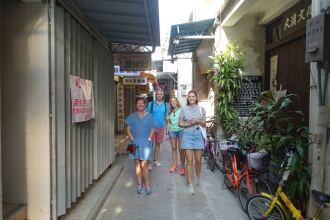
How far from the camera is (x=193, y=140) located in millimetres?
7148

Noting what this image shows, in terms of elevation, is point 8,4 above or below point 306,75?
above

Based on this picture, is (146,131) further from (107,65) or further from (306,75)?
(306,75)

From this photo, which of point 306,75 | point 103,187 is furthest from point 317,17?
point 103,187

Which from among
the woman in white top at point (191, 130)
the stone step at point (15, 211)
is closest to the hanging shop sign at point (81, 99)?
the stone step at point (15, 211)

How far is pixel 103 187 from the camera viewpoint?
712cm

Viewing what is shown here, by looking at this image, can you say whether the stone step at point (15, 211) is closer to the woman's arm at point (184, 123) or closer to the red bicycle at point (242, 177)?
the red bicycle at point (242, 177)

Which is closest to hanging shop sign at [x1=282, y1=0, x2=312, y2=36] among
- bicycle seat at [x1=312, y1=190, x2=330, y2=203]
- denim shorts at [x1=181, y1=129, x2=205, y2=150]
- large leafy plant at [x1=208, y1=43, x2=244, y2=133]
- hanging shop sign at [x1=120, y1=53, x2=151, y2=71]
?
large leafy plant at [x1=208, y1=43, x2=244, y2=133]

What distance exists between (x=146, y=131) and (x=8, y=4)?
3.33m

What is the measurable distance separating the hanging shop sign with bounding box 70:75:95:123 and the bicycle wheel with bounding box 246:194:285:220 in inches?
110

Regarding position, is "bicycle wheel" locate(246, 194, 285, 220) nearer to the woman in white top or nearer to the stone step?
the woman in white top

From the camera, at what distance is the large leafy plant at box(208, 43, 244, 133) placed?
30.4 ft

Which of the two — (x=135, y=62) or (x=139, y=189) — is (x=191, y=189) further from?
(x=135, y=62)

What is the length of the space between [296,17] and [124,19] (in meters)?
3.27

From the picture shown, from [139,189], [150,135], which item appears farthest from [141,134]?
[139,189]
